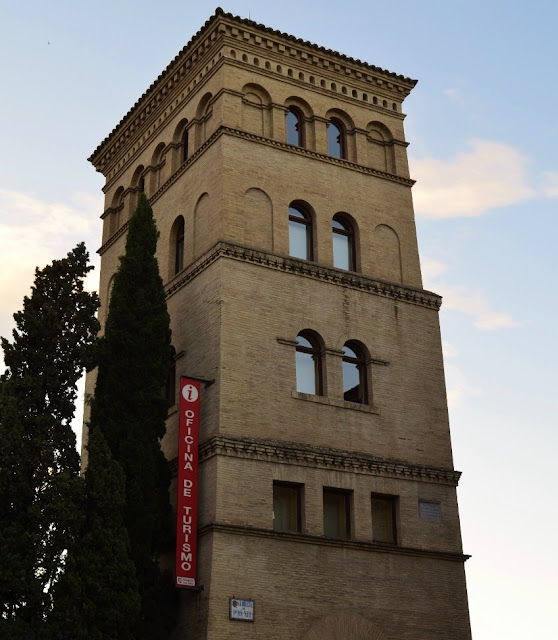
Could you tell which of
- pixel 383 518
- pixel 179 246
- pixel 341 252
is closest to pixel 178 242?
pixel 179 246

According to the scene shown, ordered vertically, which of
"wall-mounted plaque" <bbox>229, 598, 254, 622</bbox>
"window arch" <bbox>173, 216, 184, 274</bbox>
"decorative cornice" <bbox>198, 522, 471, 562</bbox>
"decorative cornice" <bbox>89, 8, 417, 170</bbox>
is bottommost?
"wall-mounted plaque" <bbox>229, 598, 254, 622</bbox>

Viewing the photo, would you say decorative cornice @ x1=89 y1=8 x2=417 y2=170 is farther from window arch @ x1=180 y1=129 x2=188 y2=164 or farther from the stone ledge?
the stone ledge

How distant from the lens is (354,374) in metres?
26.8

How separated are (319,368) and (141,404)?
4.85 metres

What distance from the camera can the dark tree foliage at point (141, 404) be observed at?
2273 cm

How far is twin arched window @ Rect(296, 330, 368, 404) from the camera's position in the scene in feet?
85.0

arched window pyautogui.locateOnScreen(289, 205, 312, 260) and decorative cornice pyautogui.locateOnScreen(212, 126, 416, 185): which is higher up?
decorative cornice pyautogui.locateOnScreen(212, 126, 416, 185)

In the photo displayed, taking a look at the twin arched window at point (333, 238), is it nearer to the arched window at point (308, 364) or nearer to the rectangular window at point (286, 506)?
the arched window at point (308, 364)

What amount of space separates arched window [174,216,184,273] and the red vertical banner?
19.1 ft

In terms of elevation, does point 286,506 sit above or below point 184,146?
below

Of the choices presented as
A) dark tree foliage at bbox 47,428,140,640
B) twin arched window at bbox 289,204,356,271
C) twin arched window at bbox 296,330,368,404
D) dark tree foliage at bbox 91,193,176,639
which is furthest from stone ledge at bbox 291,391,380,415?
dark tree foliage at bbox 47,428,140,640

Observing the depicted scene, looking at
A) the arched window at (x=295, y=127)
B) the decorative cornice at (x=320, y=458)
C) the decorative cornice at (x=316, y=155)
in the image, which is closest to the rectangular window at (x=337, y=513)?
A: the decorative cornice at (x=320, y=458)

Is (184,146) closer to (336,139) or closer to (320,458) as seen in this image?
(336,139)

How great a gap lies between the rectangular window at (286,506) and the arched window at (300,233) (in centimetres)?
641
